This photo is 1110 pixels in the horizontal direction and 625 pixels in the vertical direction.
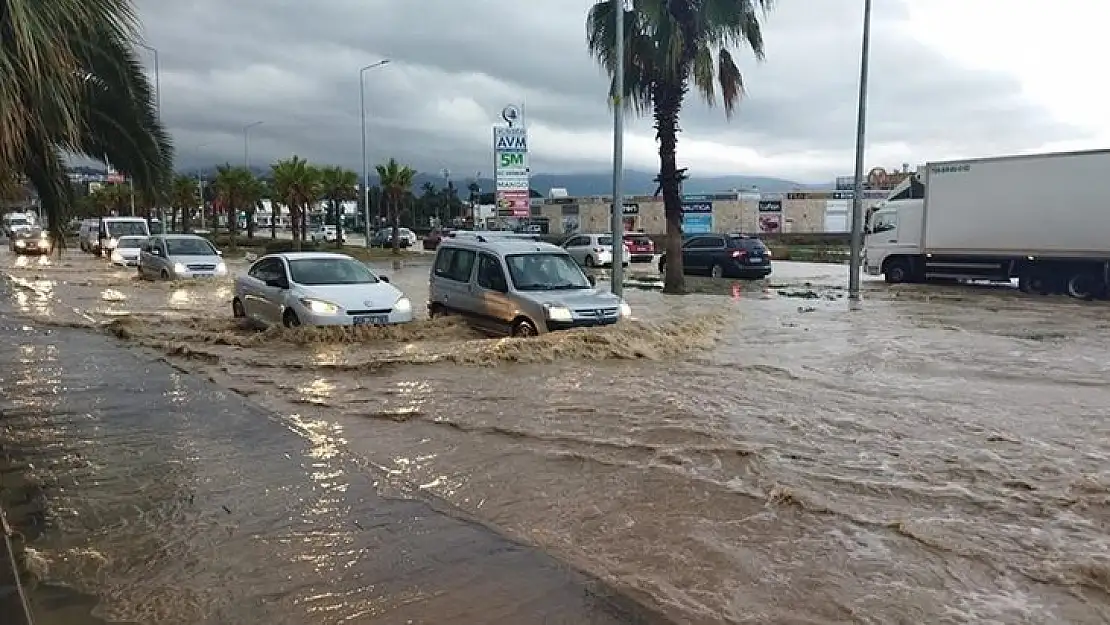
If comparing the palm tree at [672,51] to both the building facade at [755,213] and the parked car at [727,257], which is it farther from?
the building facade at [755,213]

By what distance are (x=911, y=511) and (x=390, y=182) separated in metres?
53.3

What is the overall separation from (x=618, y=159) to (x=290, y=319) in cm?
746

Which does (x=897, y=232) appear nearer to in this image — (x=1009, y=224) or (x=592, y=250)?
(x=1009, y=224)

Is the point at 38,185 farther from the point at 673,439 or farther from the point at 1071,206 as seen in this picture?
the point at 1071,206

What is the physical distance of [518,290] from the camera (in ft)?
42.0

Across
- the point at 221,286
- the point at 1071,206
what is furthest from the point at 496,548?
the point at 1071,206

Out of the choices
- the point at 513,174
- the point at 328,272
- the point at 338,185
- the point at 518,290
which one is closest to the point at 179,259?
the point at 513,174

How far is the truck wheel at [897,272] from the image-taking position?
2728cm

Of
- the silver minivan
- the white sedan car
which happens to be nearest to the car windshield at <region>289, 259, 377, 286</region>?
the white sedan car

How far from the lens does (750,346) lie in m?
13.7

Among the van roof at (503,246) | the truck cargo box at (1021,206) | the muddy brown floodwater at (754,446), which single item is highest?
the truck cargo box at (1021,206)

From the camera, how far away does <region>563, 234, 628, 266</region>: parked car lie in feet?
118

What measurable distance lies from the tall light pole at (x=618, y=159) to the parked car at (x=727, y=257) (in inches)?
445

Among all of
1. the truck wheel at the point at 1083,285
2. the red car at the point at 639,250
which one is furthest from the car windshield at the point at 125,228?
the truck wheel at the point at 1083,285
